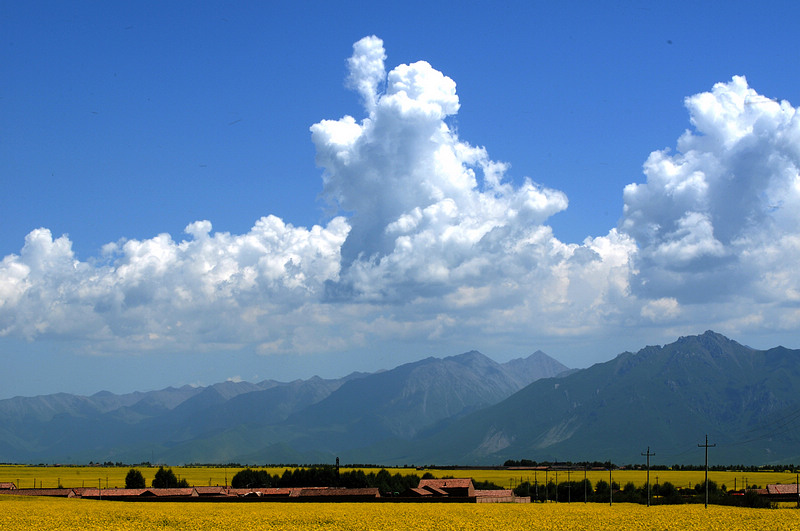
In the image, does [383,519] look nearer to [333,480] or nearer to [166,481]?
[333,480]

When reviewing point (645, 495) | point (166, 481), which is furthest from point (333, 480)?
point (645, 495)

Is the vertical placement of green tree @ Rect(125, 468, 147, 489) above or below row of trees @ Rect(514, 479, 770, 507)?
below

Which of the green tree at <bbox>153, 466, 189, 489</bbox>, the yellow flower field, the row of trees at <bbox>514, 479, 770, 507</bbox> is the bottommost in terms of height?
the green tree at <bbox>153, 466, 189, 489</bbox>

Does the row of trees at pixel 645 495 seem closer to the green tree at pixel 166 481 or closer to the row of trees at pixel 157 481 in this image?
the green tree at pixel 166 481

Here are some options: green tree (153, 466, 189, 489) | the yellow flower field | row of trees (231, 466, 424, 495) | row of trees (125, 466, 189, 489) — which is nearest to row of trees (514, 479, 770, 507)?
row of trees (231, 466, 424, 495)

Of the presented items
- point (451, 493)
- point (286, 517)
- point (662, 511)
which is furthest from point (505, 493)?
point (286, 517)

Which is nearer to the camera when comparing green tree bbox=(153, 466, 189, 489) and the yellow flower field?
the yellow flower field

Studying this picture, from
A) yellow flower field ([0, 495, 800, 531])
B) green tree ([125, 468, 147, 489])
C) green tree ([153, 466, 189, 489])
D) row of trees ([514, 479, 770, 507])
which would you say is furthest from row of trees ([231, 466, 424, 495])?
yellow flower field ([0, 495, 800, 531])

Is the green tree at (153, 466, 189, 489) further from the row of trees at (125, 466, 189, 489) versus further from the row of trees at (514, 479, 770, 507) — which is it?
the row of trees at (514, 479, 770, 507)

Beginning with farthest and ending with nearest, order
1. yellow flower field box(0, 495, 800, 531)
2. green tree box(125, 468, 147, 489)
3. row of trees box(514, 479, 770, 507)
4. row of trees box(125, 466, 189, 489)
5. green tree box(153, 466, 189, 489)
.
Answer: green tree box(153, 466, 189, 489) → row of trees box(125, 466, 189, 489) → green tree box(125, 468, 147, 489) → row of trees box(514, 479, 770, 507) → yellow flower field box(0, 495, 800, 531)

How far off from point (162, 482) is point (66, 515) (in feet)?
348

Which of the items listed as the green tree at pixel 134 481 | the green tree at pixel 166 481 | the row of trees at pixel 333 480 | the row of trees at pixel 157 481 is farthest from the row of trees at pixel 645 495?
the green tree at pixel 134 481

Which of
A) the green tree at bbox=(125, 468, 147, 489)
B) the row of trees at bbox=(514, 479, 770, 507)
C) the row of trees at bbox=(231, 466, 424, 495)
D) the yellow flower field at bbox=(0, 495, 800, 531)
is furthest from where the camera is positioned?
the green tree at bbox=(125, 468, 147, 489)

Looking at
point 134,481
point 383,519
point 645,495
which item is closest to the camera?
point 383,519
